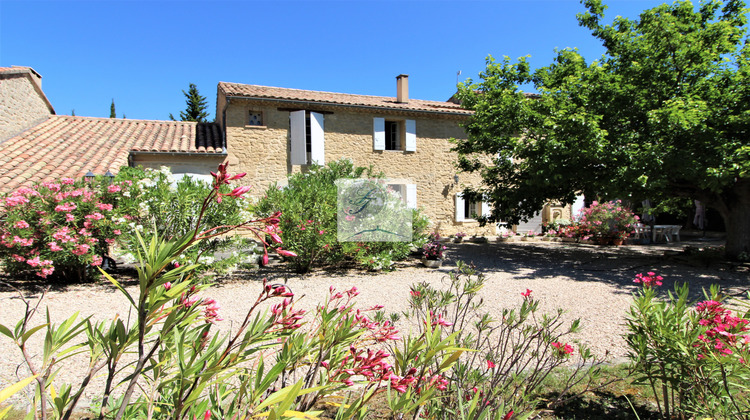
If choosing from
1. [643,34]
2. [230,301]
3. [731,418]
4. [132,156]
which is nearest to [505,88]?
[643,34]

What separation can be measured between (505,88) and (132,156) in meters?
10.5

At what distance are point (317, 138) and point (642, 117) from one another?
9.28 m

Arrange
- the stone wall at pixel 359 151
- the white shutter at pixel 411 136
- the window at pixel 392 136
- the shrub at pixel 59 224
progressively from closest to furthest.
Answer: the shrub at pixel 59 224 → the stone wall at pixel 359 151 → the white shutter at pixel 411 136 → the window at pixel 392 136

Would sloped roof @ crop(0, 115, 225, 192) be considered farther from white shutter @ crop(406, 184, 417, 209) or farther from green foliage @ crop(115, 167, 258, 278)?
white shutter @ crop(406, 184, 417, 209)

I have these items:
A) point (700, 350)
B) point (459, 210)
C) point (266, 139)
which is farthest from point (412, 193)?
point (700, 350)

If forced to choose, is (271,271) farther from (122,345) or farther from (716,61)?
(716,61)

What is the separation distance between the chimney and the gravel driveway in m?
7.67

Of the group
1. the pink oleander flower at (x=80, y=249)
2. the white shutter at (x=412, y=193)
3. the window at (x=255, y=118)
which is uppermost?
the window at (x=255, y=118)

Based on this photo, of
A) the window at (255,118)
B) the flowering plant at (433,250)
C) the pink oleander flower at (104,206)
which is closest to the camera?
the pink oleander flower at (104,206)

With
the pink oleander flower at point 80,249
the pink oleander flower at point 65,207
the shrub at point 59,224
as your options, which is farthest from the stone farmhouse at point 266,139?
the pink oleander flower at point 80,249

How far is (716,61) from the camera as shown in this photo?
30.0 ft

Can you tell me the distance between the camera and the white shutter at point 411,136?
49.3 feet

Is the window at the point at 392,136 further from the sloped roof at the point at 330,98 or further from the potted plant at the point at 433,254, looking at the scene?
the potted plant at the point at 433,254

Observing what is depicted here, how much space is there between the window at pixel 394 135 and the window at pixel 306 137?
2.08m
